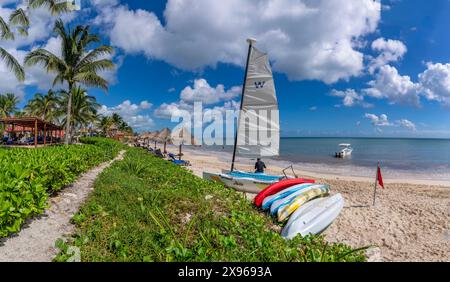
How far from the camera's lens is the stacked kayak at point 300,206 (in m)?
6.53

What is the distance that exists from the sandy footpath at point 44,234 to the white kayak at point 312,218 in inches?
178

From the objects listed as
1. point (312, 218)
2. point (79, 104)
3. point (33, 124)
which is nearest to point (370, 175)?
point (312, 218)

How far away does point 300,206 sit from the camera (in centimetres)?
767

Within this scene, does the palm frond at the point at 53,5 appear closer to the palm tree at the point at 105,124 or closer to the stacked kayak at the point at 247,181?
the stacked kayak at the point at 247,181

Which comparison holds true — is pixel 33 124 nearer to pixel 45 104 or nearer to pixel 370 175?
pixel 45 104

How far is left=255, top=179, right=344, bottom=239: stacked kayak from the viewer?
6531 mm

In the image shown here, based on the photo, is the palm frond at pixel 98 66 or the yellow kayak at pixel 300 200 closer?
the yellow kayak at pixel 300 200

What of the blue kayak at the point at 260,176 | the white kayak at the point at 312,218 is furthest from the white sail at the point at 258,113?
the white kayak at the point at 312,218

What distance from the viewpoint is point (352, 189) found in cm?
1474

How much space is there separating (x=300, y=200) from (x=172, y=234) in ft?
16.2

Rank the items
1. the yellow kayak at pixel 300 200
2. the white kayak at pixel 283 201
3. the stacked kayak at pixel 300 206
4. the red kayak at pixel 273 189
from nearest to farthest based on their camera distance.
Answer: the stacked kayak at pixel 300 206 → the yellow kayak at pixel 300 200 → the white kayak at pixel 283 201 → the red kayak at pixel 273 189

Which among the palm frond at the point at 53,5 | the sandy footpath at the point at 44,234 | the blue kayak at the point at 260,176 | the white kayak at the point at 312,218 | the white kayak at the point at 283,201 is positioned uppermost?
the palm frond at the point at 53,5

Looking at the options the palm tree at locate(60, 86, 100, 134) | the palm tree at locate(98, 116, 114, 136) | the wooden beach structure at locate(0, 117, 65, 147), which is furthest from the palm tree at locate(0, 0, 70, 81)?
the palm tree at locate(98, 116, 114, 136)

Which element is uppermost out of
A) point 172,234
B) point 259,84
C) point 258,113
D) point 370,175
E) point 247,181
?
point 259,84
